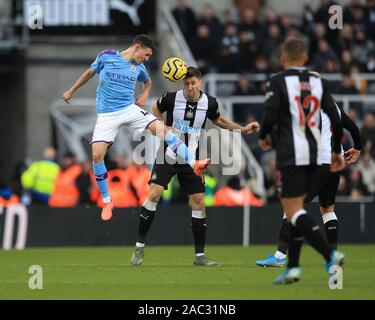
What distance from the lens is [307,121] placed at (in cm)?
1042

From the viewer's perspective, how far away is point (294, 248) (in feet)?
34.2

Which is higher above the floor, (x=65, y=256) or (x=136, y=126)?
(x=136, y=126)

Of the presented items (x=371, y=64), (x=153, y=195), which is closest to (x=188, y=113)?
(x=153, y=195)

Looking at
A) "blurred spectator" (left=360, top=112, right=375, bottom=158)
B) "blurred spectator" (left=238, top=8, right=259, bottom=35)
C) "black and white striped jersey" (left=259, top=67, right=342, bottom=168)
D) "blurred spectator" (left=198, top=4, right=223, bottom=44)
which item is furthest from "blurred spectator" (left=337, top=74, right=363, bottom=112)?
"black and white striped jersey" (left=259, top=67, right=342, bottom=168)

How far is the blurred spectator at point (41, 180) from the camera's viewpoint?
22109mm

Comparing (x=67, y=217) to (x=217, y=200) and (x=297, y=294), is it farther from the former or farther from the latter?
(x=297, y=294)

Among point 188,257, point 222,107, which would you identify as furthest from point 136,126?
point 222,107

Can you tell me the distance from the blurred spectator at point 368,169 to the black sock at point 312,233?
494 inches

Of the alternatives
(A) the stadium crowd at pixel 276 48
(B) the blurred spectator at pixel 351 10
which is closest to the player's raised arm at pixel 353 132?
(A) the stadium crowd at pixel 276 48

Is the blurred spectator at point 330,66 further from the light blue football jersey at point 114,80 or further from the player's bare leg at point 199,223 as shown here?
the player's bare leg at point 199,223

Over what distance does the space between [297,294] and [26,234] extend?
36.1 feet

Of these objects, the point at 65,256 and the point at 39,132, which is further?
the point at 39,132

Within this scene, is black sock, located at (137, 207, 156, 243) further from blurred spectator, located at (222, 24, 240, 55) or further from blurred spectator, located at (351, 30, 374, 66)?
blurred spectator, located at (351, 30, 374, 66)
